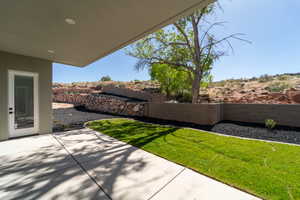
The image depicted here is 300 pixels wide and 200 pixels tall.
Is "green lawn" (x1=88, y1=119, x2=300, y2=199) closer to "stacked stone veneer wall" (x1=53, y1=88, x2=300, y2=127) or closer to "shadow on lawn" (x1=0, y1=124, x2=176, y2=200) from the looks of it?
"shadow on lawn" (x1=0, y1=124, x2=176, y2=200)

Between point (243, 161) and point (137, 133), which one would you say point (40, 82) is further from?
point (243, 161)

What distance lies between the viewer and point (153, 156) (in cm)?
316

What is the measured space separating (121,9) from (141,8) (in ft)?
1.20

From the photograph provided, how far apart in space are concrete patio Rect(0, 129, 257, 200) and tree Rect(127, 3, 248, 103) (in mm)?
6730

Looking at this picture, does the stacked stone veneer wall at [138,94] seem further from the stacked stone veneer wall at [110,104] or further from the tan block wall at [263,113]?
the tan block wall at [263,113]

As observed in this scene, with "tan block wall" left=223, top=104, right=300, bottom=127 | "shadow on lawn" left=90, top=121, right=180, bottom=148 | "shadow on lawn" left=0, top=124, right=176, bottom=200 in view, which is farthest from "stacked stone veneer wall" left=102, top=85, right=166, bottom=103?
"shadow on lawn" left=0, top=124, right=176, bottom=200

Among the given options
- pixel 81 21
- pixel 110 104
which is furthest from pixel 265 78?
pixel 81 21

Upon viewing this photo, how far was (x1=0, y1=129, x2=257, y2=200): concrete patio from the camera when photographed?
1.88 m

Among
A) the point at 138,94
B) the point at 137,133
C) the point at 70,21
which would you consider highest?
the point at 70,21

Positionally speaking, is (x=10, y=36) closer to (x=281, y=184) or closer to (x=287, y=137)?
(x=281, y=184)

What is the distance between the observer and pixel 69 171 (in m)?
2.47

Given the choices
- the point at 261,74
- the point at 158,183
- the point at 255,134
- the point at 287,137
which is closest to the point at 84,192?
the point at 158,183

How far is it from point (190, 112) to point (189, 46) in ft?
15.1

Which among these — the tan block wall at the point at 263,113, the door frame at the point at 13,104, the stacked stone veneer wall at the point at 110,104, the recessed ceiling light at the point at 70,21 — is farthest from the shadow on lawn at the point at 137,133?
the stacked stone veneer wall at the point at 110,104
